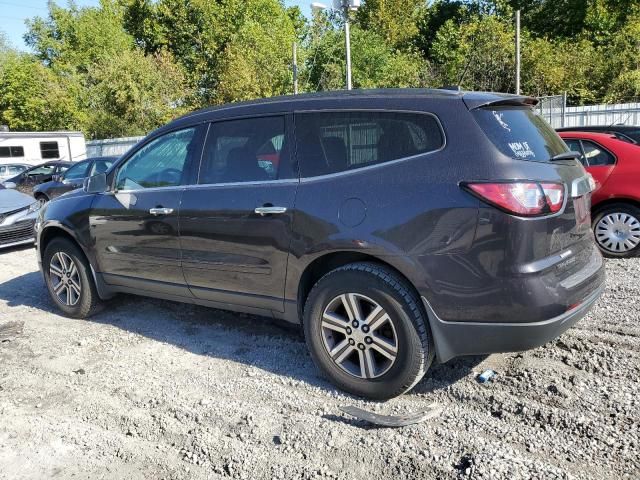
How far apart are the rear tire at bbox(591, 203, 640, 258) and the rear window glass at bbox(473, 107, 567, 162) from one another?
367cm

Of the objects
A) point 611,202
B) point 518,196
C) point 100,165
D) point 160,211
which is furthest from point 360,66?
point 518,196

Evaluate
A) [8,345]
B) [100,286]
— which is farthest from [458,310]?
[8,345]

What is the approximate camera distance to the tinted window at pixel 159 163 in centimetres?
439

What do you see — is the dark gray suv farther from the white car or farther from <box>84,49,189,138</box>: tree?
<box>84,49,189,138</box>: tree

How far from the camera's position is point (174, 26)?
43.1 metres

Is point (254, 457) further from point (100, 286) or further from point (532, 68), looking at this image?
point (532, 68)

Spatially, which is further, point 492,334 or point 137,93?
point 137,93

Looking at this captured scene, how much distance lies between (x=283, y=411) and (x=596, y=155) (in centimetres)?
548

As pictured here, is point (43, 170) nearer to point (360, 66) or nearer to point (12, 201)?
point (12, 201)

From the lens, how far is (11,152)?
2469 cm

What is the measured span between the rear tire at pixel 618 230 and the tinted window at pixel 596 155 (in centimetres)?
55

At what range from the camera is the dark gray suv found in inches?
117

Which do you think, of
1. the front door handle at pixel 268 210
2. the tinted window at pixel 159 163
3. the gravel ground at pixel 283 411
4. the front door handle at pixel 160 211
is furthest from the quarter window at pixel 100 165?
the front door handle at pixel 268 210

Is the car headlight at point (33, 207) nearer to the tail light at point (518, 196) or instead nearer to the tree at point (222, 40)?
the tail light at point (518, 196)
